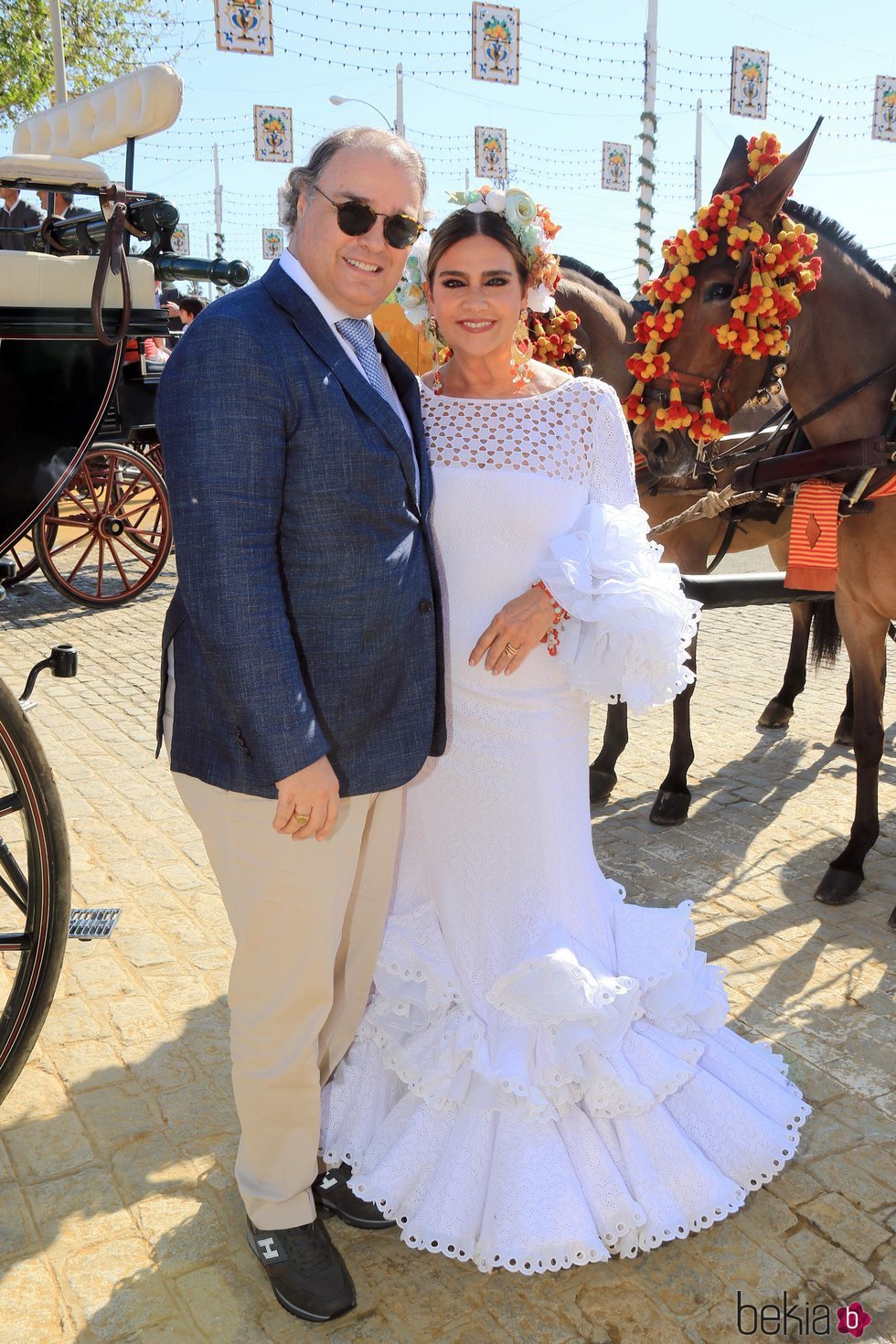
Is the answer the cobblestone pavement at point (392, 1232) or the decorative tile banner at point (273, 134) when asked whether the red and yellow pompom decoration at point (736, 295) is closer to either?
the cobblestone pavement at point (392, 1232)

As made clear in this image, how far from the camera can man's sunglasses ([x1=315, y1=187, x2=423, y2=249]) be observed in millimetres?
1885

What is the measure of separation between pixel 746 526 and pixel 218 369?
3770 mm

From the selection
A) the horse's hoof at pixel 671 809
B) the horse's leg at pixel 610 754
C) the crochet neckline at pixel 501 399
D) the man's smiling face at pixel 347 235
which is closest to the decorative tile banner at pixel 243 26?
the horse's leg at pixel 610 754

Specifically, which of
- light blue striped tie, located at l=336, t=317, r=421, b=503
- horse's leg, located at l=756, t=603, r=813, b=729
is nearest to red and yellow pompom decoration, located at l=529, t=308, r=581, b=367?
horse's leg, located at l=756, t=603, r=813, b=729

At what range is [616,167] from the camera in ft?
71.6

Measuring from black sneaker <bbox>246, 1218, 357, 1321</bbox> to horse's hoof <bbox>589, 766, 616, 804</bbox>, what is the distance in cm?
283

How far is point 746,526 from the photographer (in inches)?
200

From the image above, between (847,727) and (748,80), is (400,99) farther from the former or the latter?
(847,727)

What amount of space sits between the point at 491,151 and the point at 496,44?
9.72 ft

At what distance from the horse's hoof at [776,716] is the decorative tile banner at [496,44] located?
14428mm

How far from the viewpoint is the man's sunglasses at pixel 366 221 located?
1885 millimetres

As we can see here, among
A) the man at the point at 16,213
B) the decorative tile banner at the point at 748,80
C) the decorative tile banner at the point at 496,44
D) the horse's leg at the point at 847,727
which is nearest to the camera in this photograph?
the horse's leg at the point at 847,727

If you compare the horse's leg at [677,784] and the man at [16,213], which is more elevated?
the man at [16,213]

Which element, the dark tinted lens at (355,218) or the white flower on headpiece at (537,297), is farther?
the white flower on headpiece at (537,297)
